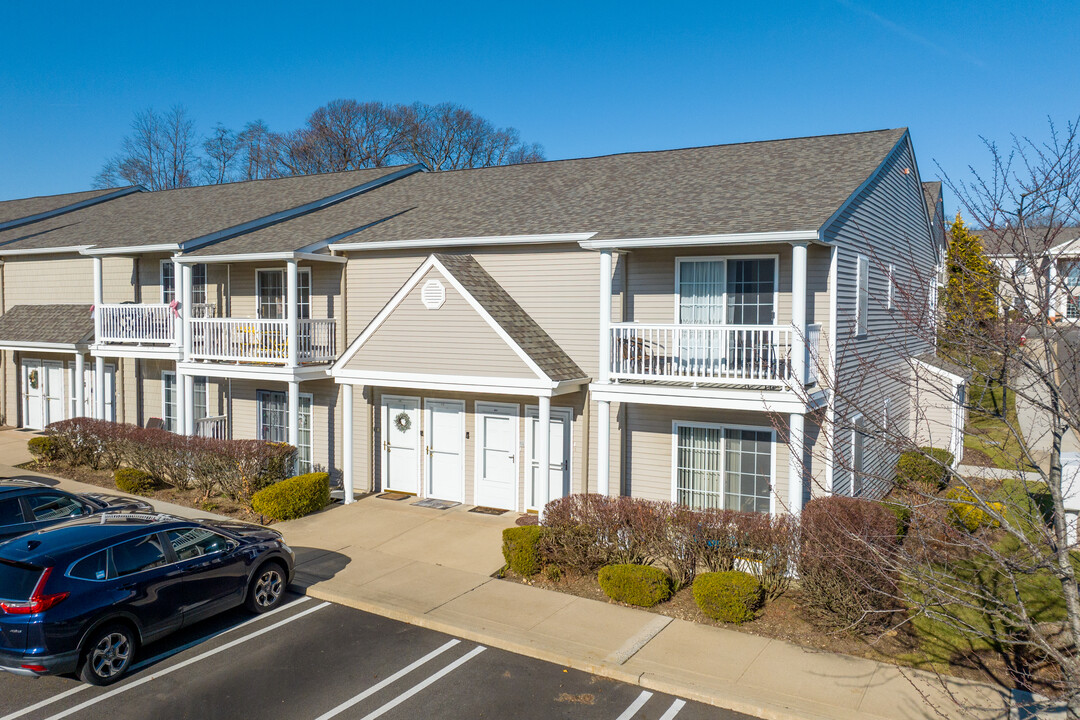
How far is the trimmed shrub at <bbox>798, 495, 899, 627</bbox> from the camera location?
9.65m

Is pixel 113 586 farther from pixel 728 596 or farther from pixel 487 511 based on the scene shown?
pixel 487 511

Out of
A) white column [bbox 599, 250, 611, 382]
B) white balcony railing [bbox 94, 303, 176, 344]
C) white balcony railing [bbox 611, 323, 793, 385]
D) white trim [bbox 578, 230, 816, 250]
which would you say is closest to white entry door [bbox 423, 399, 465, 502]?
white column [bbox 599, 250, 611, 382]

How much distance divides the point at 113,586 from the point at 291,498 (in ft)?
22.6

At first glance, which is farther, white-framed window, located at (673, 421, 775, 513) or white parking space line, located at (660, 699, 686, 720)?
white-framed window, located at (673, 421, 775, 513)

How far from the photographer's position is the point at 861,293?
15.2 meters

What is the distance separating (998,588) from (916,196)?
12.0 meters

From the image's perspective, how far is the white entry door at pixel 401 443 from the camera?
1758 centimetres

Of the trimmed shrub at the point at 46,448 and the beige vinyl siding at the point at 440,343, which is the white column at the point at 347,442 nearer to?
the beige vinyl siding at the point at 440,343

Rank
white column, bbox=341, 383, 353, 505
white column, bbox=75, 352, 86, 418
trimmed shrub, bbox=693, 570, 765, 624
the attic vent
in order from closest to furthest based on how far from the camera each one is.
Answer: trimmed shrub, bbox=693, 570, 765, 624 → the attic vent → white column, bbox=341, 383, 353, 505 → white column, bbox=75, 352, 86, 418

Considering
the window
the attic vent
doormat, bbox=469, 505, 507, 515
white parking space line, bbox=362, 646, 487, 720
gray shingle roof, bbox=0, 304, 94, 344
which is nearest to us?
A: white parking space line, bbox=362, 646, 487, 720

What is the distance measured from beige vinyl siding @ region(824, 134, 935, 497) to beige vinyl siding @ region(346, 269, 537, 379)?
5.79 m

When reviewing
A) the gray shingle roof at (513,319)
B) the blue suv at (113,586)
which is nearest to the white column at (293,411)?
the gray shingle roof at (513,319)

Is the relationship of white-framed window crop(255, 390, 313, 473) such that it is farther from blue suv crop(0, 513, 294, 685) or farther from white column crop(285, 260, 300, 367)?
blue suv crop(0, 513, 294, 685)

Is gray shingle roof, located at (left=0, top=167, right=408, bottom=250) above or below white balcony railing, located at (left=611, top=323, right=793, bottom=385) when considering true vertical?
above
